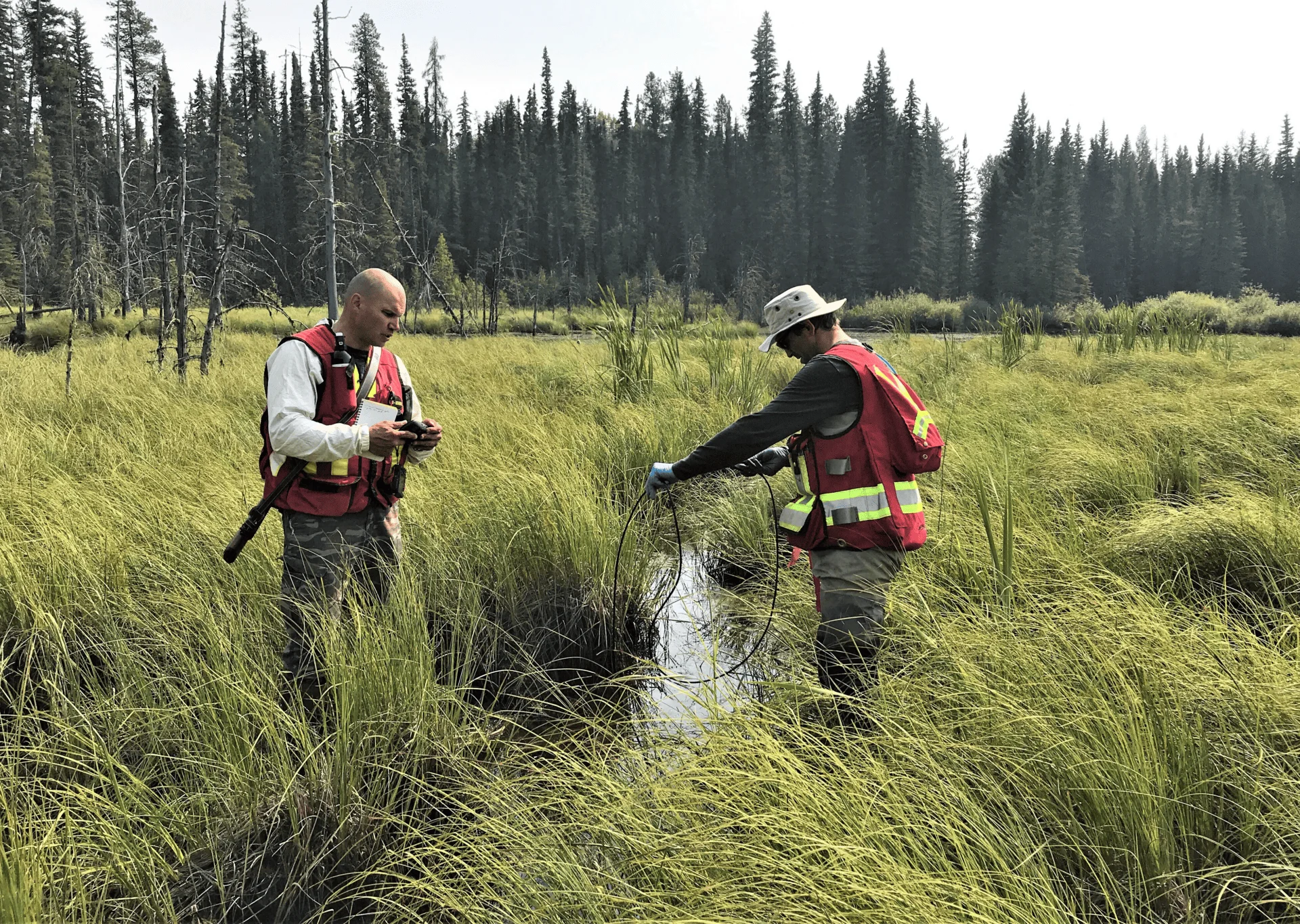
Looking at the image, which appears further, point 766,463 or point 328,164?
point 328,164

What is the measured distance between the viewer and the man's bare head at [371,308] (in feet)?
9.64

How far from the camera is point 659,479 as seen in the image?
2.88 metres

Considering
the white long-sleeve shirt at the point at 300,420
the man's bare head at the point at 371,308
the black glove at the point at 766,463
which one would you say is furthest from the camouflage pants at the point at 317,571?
the black glove at the point at 766,463

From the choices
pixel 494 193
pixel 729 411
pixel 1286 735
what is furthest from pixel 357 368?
pixel 494 193

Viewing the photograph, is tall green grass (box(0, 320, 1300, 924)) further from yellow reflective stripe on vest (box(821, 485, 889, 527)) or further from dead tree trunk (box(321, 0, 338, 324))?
dead tree trunk (box(321, 0, 338, 324))

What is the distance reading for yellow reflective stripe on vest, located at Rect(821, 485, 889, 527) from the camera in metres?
2.60

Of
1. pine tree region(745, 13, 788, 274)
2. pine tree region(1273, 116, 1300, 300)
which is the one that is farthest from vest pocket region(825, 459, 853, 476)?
pine tree region(1273, 116, 1300, 300)

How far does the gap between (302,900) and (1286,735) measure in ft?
9.12

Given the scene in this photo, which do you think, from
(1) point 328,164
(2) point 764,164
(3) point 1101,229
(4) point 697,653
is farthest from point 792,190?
(4) point 697,653

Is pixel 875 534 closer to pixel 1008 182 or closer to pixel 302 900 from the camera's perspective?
pixel 302 900

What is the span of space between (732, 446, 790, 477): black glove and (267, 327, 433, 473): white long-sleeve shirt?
1.42m

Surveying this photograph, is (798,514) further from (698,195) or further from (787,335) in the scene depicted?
(698,195)

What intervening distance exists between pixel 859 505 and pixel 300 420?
1.96 metres

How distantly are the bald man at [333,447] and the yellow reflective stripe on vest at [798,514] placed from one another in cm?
135
